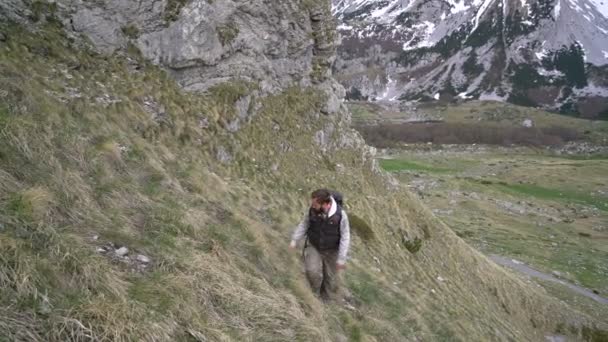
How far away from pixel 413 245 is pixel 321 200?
15320mm

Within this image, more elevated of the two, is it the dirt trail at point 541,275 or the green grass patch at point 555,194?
the dirt trail at point 541,275

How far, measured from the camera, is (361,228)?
2066cm

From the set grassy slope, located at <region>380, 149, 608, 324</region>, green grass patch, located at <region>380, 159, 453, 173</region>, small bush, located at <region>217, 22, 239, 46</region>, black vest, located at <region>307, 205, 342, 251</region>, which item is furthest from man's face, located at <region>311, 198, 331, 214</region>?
green grass patch, located at <region>380, 159, 453, 173</region>

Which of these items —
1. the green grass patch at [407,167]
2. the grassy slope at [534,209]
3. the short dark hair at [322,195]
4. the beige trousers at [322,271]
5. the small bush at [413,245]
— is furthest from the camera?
the green grass patch at [407,167]

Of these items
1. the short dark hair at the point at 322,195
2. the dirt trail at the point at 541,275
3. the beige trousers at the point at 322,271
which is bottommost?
the dirt trail at the point at 541,275

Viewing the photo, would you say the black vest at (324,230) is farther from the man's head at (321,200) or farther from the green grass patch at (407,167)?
the green grass patch at (407,167)

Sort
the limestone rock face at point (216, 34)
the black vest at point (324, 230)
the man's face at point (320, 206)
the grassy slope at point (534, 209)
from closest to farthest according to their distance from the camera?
the man's face at point (320, 206) < the black vest at point (324, 230) < the limestone rock face at point (216, 34) < the grassy slope at point (534, 209)

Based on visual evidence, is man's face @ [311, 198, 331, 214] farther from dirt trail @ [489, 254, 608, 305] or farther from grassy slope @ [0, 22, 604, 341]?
dirt trail @ [489, 254, 608, 305]

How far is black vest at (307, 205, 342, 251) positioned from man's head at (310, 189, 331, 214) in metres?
0.21

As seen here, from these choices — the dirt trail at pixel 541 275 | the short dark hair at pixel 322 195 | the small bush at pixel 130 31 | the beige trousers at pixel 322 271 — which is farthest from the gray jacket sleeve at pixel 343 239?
the dirt trail at pixel 541 275

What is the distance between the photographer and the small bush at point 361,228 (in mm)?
20422

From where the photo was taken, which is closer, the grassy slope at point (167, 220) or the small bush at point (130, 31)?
the grassy slope at point (167, 220)

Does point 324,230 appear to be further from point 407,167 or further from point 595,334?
point 407,167

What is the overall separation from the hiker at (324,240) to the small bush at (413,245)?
524 inches
